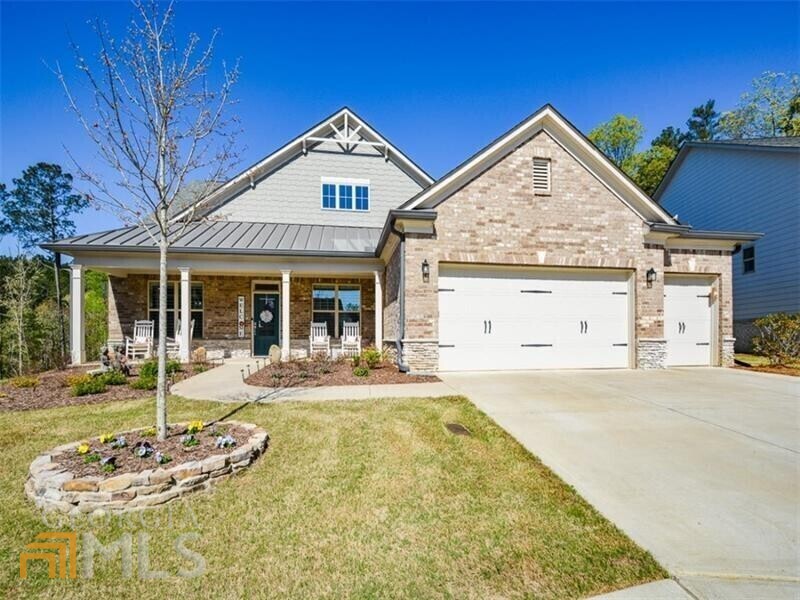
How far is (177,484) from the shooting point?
3488 millimetres

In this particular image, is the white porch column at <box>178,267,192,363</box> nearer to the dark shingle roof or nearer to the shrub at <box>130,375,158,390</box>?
the dark shingle roof

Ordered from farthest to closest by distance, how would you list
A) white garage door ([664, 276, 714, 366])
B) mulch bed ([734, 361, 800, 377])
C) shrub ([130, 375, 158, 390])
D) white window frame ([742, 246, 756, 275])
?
white window frame ([742, 246, 756, 275]) → white garage door ([664, 276, 714, 366]) → mulch bed ([734, 361, 800, 377]) → shrub ([130, 375, 158, 390])

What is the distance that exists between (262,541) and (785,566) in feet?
11.7

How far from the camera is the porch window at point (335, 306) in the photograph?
44.1ft

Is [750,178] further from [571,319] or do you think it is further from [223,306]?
[223,306]

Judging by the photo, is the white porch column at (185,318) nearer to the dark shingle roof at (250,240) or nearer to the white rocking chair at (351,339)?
the dark shingle roof at (250,240)

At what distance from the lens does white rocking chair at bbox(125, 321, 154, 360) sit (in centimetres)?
1188

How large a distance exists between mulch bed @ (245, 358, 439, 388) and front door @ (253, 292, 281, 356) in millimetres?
3551

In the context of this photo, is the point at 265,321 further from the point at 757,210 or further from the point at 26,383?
the point at 757,210

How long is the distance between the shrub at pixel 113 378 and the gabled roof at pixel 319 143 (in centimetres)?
794

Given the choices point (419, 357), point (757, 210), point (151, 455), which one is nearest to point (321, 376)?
point (419, 357)

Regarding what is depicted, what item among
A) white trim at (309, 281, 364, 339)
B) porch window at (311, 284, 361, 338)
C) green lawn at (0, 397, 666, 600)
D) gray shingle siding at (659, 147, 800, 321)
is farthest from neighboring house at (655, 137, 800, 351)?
green lawn at (0, 397, 666, 600)

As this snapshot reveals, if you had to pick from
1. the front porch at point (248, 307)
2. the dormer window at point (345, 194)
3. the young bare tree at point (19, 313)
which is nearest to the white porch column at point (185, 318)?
the front porch at point (248, 307)

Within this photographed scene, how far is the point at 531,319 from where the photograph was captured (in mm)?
9883
